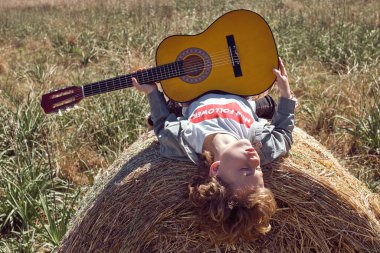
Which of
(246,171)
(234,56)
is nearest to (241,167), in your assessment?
(246,171)

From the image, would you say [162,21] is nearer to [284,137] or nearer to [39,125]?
[39,125]

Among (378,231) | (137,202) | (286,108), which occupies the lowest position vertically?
(378,231)

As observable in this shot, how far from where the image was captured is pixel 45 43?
8758 mm

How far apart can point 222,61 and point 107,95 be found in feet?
7.34

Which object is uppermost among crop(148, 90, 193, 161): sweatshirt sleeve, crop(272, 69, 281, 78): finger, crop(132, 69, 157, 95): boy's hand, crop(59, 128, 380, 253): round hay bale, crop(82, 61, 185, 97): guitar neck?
crop(82, 61, 185, 97): guitar neck

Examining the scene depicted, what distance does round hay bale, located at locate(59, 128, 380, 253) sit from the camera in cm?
257

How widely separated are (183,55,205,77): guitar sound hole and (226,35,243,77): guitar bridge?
0.19m

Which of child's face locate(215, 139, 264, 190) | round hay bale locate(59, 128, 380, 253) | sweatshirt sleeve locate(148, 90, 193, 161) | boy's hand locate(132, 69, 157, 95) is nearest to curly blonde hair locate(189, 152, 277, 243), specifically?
child's face locate(215, 139, 264, 190)

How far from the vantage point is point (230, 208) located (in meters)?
2.26

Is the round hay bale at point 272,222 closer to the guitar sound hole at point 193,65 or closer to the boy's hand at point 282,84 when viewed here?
the boy's hand at point 282,84

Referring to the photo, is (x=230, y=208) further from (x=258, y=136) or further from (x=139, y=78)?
(x=139, y=78)

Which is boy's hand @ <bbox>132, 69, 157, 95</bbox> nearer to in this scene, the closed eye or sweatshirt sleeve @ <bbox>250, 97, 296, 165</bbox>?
sweatshirt sleeve @ <bbox>250, 97, 296, 165</bbox>

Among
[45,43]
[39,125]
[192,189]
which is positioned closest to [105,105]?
[39,125]

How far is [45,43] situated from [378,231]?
7.40 m
